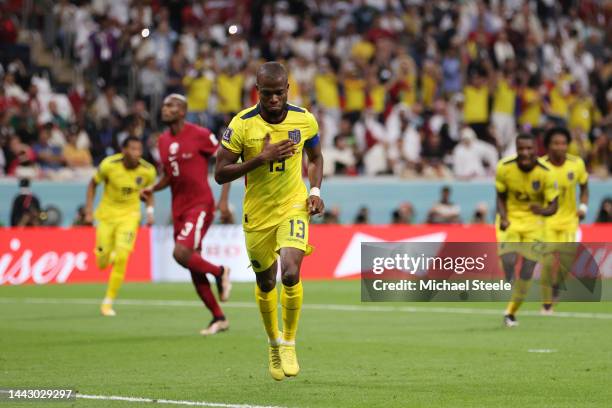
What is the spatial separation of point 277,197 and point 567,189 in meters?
8.78

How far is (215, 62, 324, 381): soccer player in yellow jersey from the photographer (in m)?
10.9

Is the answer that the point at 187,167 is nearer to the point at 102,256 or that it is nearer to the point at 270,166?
the point at 102,256

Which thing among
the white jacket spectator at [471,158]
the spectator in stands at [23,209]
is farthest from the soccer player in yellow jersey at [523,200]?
the spectator in stands at [23,209]

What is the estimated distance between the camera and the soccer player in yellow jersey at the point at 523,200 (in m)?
17.2

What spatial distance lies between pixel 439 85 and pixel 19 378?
72.9 feet

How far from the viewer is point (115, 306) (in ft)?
68.2

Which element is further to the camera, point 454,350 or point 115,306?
point 115,306

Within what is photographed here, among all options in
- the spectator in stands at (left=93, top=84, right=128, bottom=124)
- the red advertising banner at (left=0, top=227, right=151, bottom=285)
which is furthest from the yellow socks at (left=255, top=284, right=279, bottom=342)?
the spectator in stands at (left=93, top=84, right=128, bottom=124)

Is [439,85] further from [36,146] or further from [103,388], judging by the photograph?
[103,388]

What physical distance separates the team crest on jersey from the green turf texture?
2.10 metres

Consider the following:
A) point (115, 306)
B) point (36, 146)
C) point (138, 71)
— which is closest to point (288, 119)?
point (115, 306)

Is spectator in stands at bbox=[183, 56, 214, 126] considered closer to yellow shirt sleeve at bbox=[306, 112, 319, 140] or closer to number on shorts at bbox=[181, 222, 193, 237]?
number on shorts at bbox=[181, 222, 193, 237]

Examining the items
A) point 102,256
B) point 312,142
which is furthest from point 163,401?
point 102,256

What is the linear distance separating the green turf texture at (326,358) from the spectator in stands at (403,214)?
843 cm
